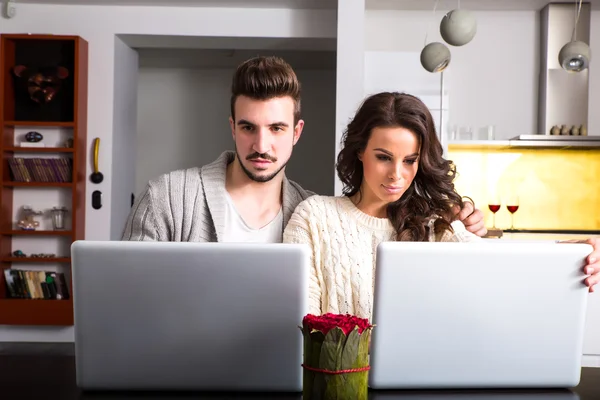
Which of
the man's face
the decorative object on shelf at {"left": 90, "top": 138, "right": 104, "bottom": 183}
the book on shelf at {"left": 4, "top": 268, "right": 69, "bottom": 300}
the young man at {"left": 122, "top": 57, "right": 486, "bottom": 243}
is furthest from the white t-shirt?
the book on shelf at {"left": 4, "top": 268, "right": 69, "bottom": 300}

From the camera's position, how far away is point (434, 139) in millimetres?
2133

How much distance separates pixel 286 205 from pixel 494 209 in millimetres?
3715

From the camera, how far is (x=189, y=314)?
140 centimetres

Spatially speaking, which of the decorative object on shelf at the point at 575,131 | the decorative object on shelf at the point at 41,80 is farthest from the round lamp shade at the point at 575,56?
the decorative object on shelf at the point at 41,80

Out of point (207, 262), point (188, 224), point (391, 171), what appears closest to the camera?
point (207, 262)

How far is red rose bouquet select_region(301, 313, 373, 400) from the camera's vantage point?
4.16 ft

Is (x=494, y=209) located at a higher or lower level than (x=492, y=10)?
lower

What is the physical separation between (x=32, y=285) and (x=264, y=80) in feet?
13.7

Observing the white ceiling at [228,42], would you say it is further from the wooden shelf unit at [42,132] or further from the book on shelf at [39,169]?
the book on shelf at [39,169]

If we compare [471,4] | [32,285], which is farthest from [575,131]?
[32,285]

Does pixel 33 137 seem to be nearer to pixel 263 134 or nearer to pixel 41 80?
pixel 41 80

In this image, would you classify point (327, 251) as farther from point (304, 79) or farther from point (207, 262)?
point (304, 79)

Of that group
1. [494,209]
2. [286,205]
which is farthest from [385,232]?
[494,209]

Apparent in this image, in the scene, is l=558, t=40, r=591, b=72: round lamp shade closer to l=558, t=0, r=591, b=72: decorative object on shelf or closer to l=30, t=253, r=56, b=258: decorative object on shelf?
l=558, t=0, r=591, b=72: decorative object on shelf
